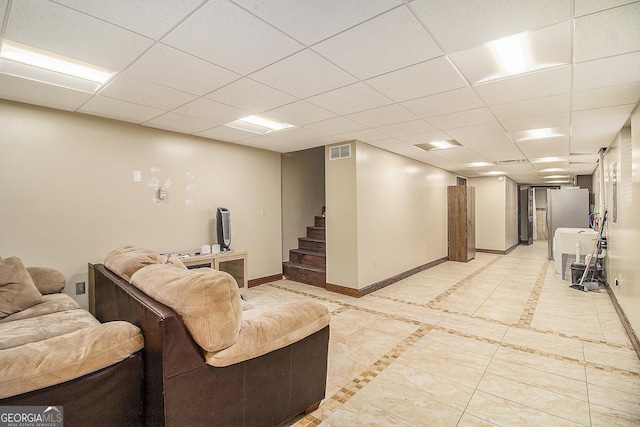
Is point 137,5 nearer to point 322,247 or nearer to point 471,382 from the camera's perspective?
point 471,382

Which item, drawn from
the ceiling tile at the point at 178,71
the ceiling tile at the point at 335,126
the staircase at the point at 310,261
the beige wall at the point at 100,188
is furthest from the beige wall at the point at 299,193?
the ceiling tile at the point at 178,71

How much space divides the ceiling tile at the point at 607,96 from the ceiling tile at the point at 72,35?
12.2 feet

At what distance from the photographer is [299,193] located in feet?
21.3

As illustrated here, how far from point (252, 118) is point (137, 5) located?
2.18 metres

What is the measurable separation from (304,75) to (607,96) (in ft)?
9.48

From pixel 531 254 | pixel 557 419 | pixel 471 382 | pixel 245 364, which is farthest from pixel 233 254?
pixel 531 254

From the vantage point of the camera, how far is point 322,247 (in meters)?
6.02

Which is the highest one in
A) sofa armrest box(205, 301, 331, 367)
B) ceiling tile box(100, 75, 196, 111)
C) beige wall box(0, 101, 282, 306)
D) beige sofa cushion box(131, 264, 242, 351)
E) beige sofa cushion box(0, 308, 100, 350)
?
ceiling tile box(100, 75, 196, 111)

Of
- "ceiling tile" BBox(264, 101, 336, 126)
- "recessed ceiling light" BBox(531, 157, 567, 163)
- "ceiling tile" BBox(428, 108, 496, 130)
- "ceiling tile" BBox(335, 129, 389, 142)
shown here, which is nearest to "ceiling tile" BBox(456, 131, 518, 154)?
"ceiling tile" BBox(428, 108, 496, 130)

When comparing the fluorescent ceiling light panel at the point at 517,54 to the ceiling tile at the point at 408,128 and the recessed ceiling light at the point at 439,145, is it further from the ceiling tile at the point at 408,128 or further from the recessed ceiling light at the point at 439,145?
the recessed ceiling light at the point at 439,145

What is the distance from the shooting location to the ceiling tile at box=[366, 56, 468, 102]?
2333 millimetres

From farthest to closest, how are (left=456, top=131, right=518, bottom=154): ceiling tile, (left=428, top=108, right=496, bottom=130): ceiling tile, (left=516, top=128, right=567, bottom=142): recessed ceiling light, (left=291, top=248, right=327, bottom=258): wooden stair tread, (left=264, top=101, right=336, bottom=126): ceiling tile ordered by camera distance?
1. (left=291, top=248, right=327, bottom=258): wooden stair tread
2. (left=456, top=131, right=518, bottom=154): ceiling tile
3. (left=516, top=128, right=567, bottom=142): recessed ceiling light
4. (left=428, top=108, right=496, bottom=130): ceiling tile
5. (left=264, top=101, right=336, bottom=126): ceiling tile

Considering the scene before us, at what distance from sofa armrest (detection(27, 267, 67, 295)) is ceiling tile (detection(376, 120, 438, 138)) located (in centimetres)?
411

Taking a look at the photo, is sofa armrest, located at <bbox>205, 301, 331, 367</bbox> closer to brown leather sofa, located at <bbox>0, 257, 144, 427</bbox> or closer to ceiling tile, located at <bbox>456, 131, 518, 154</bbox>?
brown leather sofa, located at <bbox>0, 257, 144, 427</bbox>
